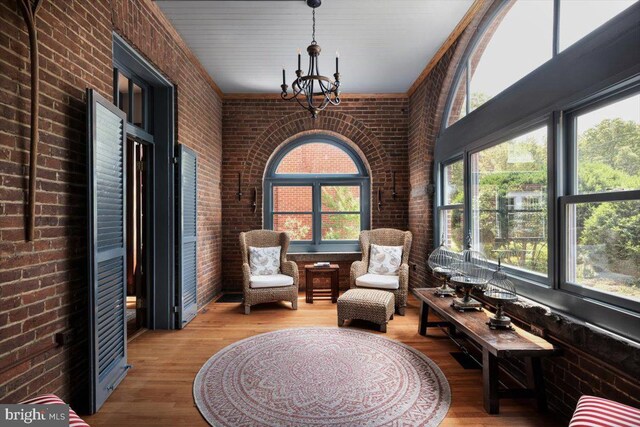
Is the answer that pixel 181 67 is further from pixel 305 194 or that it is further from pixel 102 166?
pixel 305 194

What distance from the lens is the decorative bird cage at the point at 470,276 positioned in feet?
9.21

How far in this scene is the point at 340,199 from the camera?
5.67m

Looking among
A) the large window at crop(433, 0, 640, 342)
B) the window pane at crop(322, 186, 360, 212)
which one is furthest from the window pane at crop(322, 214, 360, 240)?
the large window at crop(433, 0, 640, 342)

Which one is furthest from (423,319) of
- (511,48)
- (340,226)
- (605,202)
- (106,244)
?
(106,244)

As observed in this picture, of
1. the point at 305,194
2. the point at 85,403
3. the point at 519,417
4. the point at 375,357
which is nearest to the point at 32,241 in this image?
the point at 85,403

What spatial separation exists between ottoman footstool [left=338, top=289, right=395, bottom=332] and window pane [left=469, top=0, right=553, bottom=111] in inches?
91.9

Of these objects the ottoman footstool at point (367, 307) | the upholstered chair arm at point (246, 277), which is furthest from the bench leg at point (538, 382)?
the upholstered chair arm at point (246, 277)

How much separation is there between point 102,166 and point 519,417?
3.20 meters

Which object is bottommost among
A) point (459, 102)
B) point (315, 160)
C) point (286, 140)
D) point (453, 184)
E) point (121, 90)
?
point (453, 184)

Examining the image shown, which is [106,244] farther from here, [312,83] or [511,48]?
[511,48]

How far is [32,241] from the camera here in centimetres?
177

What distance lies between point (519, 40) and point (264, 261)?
12.2ft

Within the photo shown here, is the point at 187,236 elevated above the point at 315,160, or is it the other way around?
the point at 315,160

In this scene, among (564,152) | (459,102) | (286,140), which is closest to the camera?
(564,152)
